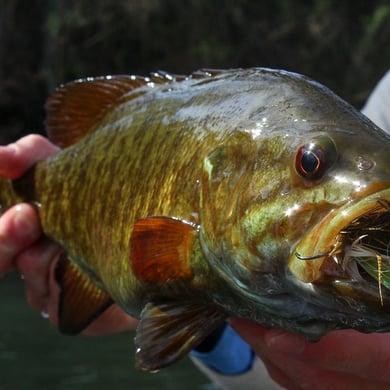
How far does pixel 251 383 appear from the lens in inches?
115

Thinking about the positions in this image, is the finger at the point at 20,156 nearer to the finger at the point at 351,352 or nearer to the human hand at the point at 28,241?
the human hand at the point at 28,241

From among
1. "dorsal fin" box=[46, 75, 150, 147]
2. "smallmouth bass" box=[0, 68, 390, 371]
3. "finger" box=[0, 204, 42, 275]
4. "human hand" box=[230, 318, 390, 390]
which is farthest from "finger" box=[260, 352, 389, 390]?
"finger" box=[0, 204, 42, 275]

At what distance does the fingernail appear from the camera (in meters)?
1.45

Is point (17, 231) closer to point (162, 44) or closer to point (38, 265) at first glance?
point (38, 265)

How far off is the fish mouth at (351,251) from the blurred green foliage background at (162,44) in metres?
14.2

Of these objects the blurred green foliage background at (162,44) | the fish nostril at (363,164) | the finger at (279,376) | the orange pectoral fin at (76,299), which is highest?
the fish nostril at (363,164)

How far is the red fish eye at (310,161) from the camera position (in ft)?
4.03

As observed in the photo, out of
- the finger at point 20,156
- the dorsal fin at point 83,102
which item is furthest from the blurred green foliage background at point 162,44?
the dorsal fin at point 83,102

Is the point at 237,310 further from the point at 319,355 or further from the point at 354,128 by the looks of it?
the point at 354,128

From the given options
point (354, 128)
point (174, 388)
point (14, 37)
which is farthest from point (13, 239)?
point (14, 37)

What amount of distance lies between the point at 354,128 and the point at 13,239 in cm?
126

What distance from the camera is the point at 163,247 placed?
56.8 inches

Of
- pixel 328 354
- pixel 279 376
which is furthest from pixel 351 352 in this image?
pixel 279 376

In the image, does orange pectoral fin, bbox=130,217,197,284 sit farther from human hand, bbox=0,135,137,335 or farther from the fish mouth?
human hand, bbox=0,135,137,335
